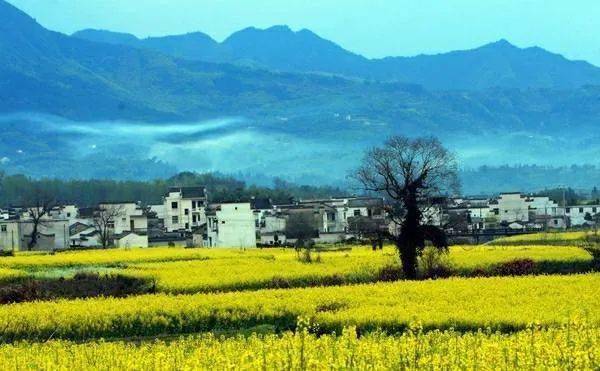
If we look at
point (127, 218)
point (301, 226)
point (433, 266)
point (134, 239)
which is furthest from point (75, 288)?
point (127, 218)

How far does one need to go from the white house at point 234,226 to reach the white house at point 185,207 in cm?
2990

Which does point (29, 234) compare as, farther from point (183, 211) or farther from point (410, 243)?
point (410, 243)

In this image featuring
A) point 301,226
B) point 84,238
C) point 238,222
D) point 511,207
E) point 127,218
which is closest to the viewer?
point 238,222

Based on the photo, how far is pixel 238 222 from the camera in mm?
93000

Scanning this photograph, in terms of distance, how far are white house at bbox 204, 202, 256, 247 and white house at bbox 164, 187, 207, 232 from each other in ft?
98.1

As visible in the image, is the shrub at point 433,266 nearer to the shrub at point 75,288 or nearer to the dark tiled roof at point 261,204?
the shrub at point 75,288

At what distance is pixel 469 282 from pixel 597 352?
20.6m

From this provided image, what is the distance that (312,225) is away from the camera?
10562 centimetres

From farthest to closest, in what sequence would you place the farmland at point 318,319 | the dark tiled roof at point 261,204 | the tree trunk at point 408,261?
1. the dark tiled roof at point 261,204
2. the tree trunk at point 408,261
3. the farmland at point 318,319

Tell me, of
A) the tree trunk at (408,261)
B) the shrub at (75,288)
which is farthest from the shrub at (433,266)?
the shrub at (75,288)

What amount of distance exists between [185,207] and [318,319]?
99.8 meters

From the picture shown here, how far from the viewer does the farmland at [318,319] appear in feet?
47.3

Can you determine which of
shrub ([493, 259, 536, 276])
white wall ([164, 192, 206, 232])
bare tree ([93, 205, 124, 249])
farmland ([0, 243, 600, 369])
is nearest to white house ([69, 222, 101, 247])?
bare tree ([93, 205, 124, 249])

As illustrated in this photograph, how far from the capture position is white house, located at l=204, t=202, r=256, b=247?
92.6 meters
